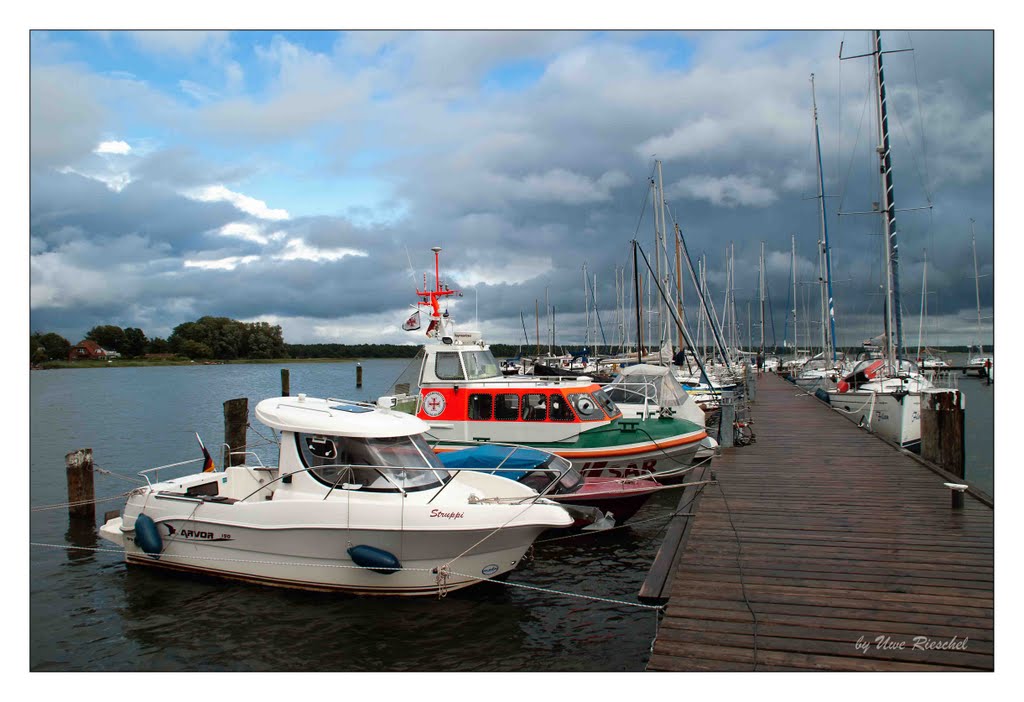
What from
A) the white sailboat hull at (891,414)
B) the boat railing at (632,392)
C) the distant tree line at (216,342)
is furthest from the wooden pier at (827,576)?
the distant tree line at (216,342)

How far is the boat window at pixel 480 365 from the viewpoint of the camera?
49.7 feet

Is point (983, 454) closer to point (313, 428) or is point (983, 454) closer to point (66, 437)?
point (313, 428)

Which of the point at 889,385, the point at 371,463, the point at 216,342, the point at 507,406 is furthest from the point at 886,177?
the point at 216,342

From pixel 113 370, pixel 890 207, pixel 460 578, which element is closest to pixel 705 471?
pixel 460 578

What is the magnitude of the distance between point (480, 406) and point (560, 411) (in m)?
1.76

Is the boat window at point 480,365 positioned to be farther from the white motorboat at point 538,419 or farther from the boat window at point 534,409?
the boat window at point 534,409

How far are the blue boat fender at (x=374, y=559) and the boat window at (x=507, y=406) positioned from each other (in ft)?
20.0

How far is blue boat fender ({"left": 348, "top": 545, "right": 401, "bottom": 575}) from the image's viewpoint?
340 inches

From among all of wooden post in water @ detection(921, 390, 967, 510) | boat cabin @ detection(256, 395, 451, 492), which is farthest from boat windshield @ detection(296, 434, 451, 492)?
wooden post in water @ detection(921, 390, 967, 510)

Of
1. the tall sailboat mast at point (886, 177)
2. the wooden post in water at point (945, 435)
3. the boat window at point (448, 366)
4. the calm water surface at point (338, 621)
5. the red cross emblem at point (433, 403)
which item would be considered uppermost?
the tall sailboat mast at point (886, 177)

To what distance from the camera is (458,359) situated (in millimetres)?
15094

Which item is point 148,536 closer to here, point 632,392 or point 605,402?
point 605,402

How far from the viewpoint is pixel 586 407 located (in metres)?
14.6

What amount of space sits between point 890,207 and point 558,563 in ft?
53.3
